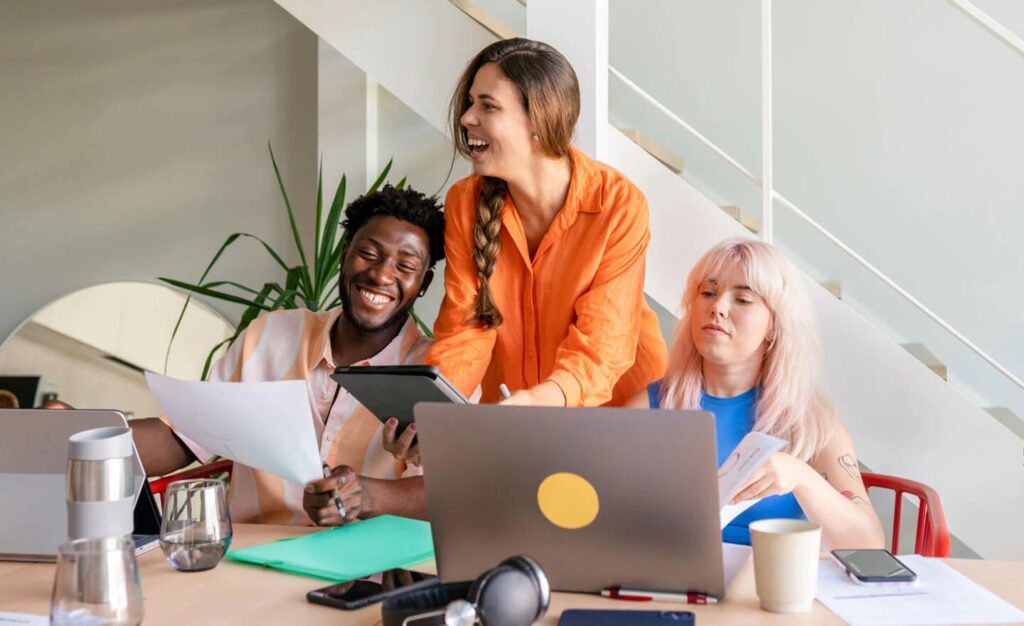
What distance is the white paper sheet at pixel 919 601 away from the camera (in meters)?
1.24

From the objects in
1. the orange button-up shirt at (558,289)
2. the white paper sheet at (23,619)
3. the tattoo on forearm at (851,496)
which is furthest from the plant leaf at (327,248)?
the white paper sheet at (23,619)

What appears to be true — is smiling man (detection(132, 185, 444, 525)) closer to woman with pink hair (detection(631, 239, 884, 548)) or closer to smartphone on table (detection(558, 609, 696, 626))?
woman with pink hair (detection(631, 239, 884, 548))

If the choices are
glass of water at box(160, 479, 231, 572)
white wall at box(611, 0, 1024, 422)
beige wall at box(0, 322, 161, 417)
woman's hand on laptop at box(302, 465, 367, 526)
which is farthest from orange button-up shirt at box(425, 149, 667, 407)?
beige wall at box(0, 322, 161, 417)

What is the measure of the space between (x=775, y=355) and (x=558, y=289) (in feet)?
1.61

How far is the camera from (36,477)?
5.14 feet

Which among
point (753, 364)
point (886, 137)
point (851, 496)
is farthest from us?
point (886, 137)

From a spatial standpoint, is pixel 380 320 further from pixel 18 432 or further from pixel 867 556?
pixel 867 556

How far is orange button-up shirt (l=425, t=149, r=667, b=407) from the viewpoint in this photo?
7.20 feet

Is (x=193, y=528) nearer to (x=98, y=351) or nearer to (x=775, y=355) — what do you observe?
(x=775, y=355)

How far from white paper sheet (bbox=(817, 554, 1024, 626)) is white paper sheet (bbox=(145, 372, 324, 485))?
754 millimetres

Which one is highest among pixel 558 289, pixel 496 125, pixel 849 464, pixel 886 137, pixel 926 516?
pixel 886 137

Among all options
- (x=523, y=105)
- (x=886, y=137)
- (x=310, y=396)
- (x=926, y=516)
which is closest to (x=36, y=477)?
(x=310, y=396)

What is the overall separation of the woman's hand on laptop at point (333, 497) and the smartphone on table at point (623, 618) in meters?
0.56

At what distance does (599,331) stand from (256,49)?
2.64m
